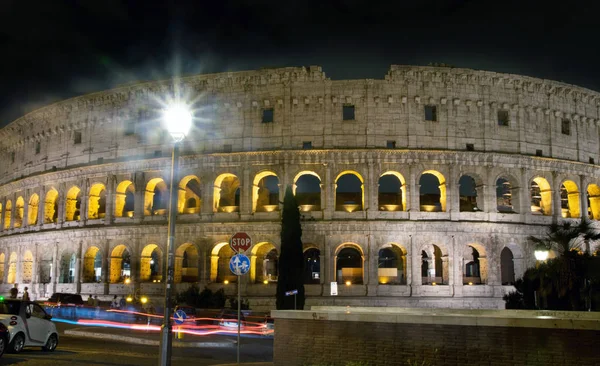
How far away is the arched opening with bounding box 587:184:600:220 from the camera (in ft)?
137

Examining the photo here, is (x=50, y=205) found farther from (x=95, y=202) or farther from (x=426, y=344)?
(x=426, y=344)

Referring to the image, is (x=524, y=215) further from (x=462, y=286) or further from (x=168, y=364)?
(x=168, y=364)

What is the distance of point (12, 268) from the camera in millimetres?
49188

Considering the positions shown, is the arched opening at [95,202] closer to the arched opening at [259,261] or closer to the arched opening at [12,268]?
the arched opening at [12,268]

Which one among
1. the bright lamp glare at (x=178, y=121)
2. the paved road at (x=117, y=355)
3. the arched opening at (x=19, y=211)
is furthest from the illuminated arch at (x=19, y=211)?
the bright lamp glare at (x=178, y=121)

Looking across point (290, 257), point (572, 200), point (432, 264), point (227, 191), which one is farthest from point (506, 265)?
point (227, 191)

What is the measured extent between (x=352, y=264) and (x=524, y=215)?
55.8ft

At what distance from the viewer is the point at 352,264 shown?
167ft

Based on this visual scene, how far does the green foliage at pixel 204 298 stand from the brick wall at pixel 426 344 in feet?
75.8

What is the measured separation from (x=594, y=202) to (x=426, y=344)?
36407mm

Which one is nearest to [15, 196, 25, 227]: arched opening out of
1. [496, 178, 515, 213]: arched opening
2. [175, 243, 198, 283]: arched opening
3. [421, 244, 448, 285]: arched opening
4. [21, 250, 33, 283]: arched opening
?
[21, 250, 33, 283]: arched opening

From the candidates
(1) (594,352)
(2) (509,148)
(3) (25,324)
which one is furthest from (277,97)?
(1) (594,352)

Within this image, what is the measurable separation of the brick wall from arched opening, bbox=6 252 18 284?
42135 mm

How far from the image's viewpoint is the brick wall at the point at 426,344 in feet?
32.1
